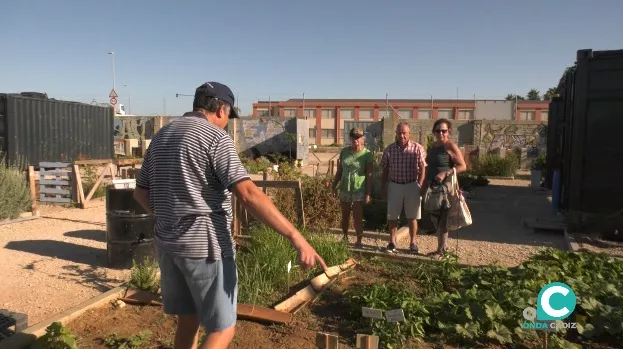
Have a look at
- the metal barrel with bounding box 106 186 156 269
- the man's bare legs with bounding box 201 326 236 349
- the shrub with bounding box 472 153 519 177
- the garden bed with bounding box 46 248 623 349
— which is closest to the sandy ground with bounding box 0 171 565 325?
the metal barrel with bounding box 106 186 156 269

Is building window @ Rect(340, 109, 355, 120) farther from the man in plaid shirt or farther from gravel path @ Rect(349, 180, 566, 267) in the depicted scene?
the man in plaid shirt

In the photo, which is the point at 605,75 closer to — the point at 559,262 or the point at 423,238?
the point at 423,238

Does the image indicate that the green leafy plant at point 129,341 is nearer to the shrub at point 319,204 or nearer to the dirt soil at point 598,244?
the shrub at point 319,204

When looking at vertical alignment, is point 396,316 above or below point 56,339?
above

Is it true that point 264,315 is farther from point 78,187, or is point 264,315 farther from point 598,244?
point 78,187

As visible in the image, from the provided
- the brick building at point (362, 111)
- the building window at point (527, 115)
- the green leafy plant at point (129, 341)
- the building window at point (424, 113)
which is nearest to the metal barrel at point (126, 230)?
the green leafy plant at point (129, 341)

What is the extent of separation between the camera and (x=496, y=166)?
63.8ft

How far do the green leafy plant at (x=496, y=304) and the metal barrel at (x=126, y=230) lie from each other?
2.81 meters

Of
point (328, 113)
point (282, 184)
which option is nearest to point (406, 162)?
point (282, 184)

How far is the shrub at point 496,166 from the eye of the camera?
19281 mm

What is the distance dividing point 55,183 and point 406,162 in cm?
828

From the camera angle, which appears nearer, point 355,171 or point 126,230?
point 126,230

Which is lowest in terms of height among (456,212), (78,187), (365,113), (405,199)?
(78,187)

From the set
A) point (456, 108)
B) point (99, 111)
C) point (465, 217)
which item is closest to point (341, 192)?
point (465, 217)
